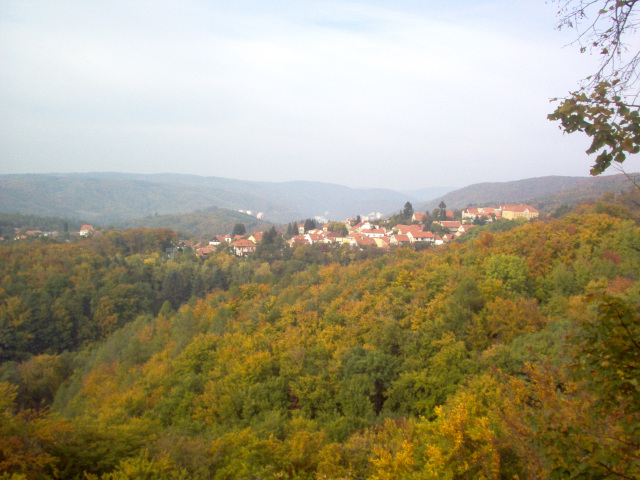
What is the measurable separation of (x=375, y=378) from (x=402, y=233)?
39.6m

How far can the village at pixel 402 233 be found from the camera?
50.0m

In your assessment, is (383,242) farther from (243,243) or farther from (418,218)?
(243,243)

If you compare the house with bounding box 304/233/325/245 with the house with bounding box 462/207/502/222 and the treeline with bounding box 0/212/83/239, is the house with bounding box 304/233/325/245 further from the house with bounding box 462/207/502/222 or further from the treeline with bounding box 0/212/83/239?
the treeline with bounding box 0/212/83/239

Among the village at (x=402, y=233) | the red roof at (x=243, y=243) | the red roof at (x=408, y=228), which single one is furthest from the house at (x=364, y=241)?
the red roof at (x=243, y=243)

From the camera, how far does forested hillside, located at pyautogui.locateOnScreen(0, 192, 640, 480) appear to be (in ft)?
10.8

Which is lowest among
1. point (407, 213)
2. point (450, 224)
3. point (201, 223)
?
point (201, 223)

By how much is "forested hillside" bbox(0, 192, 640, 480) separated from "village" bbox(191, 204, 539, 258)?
1690 cm

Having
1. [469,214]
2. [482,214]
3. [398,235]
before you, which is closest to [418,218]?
[469,214]

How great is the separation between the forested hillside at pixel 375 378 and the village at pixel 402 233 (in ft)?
55.4

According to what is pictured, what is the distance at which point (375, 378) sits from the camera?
14.8 meters

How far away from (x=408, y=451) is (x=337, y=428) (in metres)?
5.57

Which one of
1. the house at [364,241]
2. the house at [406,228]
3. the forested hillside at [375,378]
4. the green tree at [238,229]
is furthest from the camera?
the green tree at [238,229]

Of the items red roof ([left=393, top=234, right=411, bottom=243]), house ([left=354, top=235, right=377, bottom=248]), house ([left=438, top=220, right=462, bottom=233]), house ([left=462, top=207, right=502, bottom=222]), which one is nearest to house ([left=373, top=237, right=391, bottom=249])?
house ([left=354, top=235, right=377, bottom=248])

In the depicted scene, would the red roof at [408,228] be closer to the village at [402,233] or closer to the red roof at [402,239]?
the village at [402,233]
